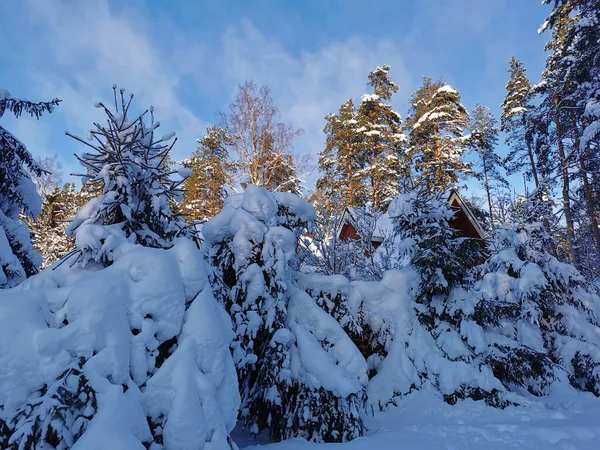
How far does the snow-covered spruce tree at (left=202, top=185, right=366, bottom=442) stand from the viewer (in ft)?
14.1

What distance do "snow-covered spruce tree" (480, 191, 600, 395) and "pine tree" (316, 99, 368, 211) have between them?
12507 millimetres

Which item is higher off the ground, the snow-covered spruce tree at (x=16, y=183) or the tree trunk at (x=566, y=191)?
the tree trunk at (x=566, y=191)

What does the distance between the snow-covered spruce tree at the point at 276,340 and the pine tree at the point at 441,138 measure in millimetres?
18120

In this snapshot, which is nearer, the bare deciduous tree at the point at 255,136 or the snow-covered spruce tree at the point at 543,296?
the snow-covered spruce tree at the point at 543,296

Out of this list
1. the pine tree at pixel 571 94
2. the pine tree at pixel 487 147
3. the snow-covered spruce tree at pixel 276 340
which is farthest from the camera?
the pine tree at pixel 487 147

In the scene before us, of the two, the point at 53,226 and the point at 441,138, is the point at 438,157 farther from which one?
the point at 53,226

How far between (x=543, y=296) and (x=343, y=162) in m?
15.6

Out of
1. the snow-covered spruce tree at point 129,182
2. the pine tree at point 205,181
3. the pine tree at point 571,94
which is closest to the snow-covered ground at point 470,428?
the snow-covered spruce tree at point 129,182

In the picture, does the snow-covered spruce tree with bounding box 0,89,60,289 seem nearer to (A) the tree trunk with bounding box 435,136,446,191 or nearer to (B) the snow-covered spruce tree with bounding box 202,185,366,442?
(B) the snow-covered spruce tree with bounding box 202,185,366,442

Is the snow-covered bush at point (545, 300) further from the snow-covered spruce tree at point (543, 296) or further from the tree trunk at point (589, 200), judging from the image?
the tree trunk at point (589, 200)

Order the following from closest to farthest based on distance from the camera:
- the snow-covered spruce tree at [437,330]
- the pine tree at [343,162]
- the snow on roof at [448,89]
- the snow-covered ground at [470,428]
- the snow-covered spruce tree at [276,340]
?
1. the snow-covered ground at [470,428]
2. the snow-covered spruce tree at [276,340]
3. the snow-covered spruce tree at [437,330]
4. the pine tree at [343,162]
5. the snow on roof at [448,89]

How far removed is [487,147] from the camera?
81.5 ft

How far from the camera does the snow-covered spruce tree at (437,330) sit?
5727 mm

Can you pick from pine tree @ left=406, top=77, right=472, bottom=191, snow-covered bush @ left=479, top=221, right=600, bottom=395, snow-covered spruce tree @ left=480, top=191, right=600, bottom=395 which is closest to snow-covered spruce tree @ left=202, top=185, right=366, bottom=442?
snow-covered bush @ left=479, top=221, right=600, bottom=395
